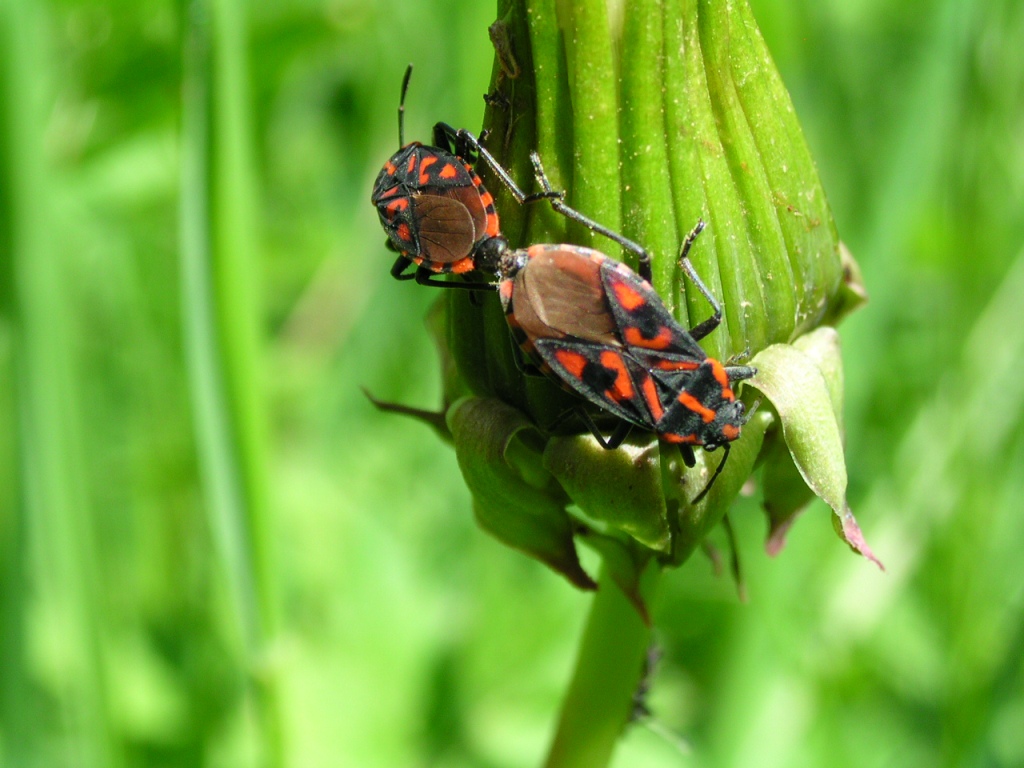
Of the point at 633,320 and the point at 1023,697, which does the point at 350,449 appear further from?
the point at 633,320

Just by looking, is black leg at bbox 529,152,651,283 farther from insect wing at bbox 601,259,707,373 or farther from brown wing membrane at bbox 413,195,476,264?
brown wing membrane at bbox 413,195,476,264

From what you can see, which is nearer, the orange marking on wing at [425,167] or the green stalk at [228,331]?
the orange marking on wing at [425,167]

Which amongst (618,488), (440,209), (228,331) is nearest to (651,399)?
(618,488)

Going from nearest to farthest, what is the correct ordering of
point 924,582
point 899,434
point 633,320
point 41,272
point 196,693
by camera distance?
point 633,320 → point 41,272 → point 196,693 → point 924,582 → point 899,434

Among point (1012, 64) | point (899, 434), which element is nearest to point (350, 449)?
point (899, 434)

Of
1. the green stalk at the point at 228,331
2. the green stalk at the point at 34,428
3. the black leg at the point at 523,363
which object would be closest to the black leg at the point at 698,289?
the black leg at the point at 523,363

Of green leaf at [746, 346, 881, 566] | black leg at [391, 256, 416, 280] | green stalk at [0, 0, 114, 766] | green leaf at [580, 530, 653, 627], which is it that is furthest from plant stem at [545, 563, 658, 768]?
green stalk at [0, 0, 114, 766]

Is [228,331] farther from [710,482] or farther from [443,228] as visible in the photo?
[710,482]

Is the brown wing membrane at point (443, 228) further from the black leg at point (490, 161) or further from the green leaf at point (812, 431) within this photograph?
the green leaf at point (812, 431)
